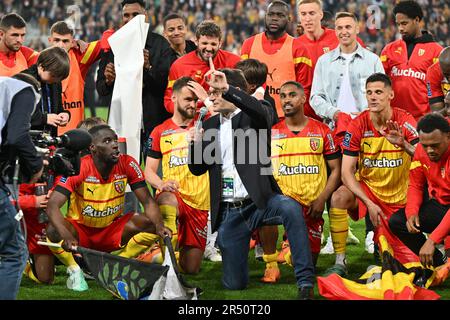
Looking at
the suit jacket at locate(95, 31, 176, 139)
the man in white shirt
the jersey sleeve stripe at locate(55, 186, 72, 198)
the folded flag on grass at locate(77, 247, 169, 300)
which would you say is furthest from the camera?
the suit jacket at locate(95, 31, 176, 139)

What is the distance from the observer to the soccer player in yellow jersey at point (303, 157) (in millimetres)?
7195

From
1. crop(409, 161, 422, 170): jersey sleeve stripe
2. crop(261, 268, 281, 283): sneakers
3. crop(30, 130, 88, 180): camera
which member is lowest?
crop(261, 268, 281, 283): sneakers

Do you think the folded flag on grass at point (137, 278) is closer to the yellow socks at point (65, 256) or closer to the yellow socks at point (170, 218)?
the yellow socks at point (65, 256)

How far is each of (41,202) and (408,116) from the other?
2992 mm

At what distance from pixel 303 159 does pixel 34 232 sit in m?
2.23

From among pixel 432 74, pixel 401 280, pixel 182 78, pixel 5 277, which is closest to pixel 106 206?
pixel 182 78

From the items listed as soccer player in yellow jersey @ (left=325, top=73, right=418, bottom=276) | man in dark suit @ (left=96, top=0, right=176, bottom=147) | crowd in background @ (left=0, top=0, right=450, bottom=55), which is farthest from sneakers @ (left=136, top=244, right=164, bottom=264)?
crowd in background @ (left=0, top=0, right=450, bottom=55)

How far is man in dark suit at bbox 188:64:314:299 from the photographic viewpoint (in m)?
6.41

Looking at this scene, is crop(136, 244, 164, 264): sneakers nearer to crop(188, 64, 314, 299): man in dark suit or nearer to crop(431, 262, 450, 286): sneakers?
crop(188, 64, 314, 299): man in dark suit

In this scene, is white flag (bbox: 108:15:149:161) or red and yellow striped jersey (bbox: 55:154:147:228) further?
white flag (bbox: 108:15:149:161)

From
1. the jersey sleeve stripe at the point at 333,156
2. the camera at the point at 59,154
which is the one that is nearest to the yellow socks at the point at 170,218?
the jersey sleeve stripe at the point at 333,156

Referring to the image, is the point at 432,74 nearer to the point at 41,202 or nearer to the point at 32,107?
the point at 41,202

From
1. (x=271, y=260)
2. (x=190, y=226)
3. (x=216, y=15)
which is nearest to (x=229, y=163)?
(x=271, y=260)

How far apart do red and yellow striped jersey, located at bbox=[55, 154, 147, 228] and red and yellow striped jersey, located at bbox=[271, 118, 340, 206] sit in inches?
44.9
